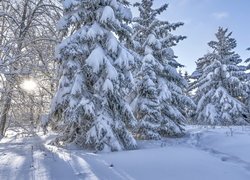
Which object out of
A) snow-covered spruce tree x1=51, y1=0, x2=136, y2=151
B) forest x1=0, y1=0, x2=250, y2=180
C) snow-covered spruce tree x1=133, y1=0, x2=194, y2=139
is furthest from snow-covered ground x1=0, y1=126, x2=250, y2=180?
snow-covered spruce tree x1=133, y1=0, x2=194, y2=139

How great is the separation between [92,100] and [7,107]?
→ 2.77 meters

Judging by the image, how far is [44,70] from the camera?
953cm

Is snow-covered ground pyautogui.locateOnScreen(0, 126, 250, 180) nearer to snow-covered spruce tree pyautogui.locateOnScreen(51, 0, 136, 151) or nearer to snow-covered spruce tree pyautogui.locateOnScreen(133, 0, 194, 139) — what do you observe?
snow-covered spruce tree pyautogui.locateOnScreen(51, 0, 136, 151)

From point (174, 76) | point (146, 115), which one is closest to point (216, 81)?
point (174, 76)

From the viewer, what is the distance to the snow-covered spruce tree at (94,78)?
10242mm

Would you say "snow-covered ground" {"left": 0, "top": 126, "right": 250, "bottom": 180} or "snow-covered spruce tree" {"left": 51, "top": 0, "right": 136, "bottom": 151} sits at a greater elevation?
"snow-covered spruce tree" {"left": 51, "top": 0, "right": 136, "bottom": 151}

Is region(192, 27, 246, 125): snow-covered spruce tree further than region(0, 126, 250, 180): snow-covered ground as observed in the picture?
Yes

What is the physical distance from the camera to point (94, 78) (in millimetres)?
10945

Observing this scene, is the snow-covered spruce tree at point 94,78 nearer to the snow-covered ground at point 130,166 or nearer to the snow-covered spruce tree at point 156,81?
the snow-covered ground at point 130,166

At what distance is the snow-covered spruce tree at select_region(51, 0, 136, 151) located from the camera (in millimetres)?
10242

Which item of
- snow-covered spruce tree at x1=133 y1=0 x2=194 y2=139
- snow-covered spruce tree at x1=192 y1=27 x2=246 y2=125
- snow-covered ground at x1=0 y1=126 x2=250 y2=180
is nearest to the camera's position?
snow-covered ground at x1=0 y1=126 x2=250 y2=180

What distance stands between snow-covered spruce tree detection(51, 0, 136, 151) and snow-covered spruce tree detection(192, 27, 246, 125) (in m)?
15.6

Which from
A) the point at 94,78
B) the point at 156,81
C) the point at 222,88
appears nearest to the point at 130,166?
the point at 94,78

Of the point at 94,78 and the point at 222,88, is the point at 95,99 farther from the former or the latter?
the point at 222,88
